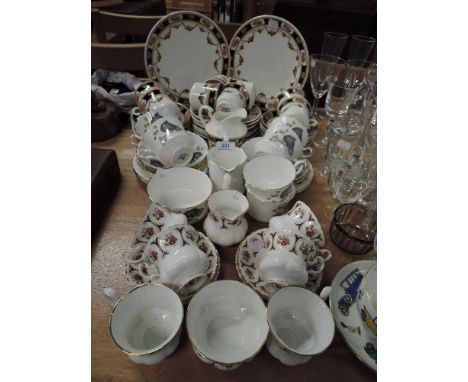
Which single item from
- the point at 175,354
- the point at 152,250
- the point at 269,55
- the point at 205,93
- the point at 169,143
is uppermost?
the point at 269,55

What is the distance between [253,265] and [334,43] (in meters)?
0.94

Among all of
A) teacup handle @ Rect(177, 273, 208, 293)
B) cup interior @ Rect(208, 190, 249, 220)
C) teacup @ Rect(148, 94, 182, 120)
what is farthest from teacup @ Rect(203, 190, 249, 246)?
teacup @ Rect(148, 94, 182, 120)

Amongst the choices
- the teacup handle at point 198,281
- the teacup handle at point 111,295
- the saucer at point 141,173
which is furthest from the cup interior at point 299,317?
the saucer at point 141,173

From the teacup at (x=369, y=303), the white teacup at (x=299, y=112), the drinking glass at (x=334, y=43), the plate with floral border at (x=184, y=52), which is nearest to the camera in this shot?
the teacup at (x=369, y=303)

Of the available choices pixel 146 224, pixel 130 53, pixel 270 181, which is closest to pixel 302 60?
pixel 270 181

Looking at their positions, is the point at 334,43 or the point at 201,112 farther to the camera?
the point at 334,43

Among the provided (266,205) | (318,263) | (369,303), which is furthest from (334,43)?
(369,303)

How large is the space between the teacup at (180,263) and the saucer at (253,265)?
9 cm

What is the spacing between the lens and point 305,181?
871 mm

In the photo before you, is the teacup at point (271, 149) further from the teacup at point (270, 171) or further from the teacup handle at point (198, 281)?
the teacup handle at point (198, 281)

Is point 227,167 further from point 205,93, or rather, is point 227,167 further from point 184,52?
point 184,52

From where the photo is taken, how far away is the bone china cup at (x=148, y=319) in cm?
50

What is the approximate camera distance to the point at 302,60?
3.55 feet

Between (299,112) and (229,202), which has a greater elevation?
(299,112)
